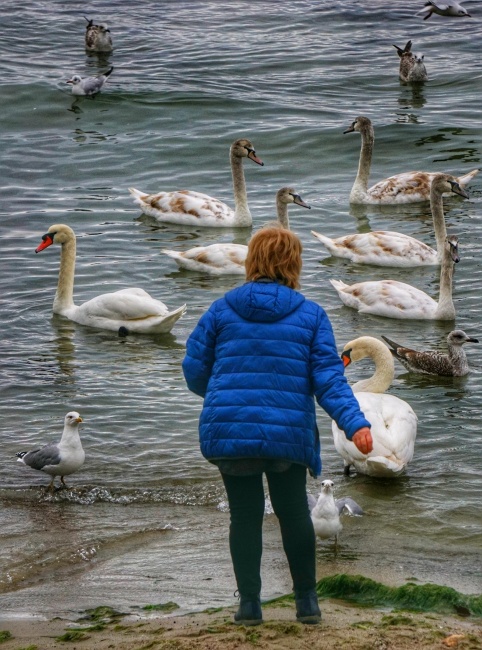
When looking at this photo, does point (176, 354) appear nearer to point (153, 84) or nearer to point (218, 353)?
point (218, 353)

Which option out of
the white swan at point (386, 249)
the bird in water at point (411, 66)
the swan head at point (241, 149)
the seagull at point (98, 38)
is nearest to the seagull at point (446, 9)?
the bird in water at point (411, 66)

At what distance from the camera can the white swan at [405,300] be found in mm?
12219

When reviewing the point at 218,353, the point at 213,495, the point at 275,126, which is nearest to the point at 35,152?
the point at 275,126

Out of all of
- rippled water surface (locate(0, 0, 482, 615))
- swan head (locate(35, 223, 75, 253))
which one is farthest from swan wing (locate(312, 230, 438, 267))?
swan head (locate(35, 223, 75, 253))

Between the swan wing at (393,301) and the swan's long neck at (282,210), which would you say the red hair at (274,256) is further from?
the swan's long neck at (282,210)

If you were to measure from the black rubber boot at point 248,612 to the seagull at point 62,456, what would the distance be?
118 inches

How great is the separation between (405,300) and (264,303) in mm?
7528

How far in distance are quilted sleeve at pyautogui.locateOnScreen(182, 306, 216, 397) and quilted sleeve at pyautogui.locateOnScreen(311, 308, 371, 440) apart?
431 mm

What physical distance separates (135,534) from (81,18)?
23247mm

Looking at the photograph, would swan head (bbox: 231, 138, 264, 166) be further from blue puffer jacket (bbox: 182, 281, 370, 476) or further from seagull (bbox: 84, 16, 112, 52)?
blue puffer jacket (bbox: 182, 281, 370, 476)

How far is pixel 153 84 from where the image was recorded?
23.2 metres

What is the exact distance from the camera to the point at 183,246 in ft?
50.8

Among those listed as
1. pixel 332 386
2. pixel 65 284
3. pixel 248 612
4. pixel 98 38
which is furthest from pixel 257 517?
pixel 98 38

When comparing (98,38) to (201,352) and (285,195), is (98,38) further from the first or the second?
(201,352)
